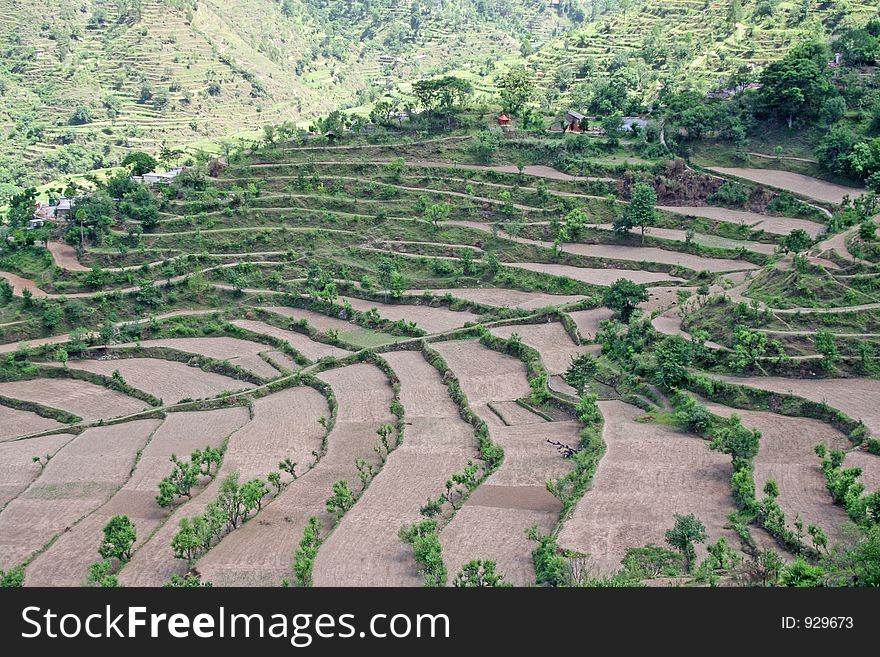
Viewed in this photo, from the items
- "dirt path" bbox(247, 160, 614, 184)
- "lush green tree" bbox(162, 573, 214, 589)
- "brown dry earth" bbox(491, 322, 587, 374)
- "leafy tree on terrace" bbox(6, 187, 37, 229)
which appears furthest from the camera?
"leafy tree on terrace" bbox(6, 187, 37, 229)

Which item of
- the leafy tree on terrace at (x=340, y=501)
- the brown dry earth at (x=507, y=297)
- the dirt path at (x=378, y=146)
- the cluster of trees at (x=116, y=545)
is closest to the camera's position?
the cluster of trees at (x=116, y=545)

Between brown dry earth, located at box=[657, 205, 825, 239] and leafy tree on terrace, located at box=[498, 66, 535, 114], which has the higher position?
leafy tree on terrace, located at box=[498, 66, 535, 114]

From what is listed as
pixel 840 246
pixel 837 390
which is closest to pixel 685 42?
pixel 840 246

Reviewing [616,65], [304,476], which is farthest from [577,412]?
[616,65]

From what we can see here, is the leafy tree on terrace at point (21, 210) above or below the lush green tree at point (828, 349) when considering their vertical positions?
above

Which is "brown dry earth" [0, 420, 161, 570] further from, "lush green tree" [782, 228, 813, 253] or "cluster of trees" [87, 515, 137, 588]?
"lush green tree" [782, 228, 813, 253]

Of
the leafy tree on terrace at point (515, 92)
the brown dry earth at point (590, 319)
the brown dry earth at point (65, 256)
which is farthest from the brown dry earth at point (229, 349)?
the leafy tree on terrace at point (515, 92)

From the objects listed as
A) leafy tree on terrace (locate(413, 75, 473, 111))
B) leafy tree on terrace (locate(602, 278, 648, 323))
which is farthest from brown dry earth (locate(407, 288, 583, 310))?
leafy tree on terrace (locate(413, 75, 473, 111))

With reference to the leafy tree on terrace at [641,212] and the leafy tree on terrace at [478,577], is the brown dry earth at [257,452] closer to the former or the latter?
the leafy tree on terrace at [478,577]
